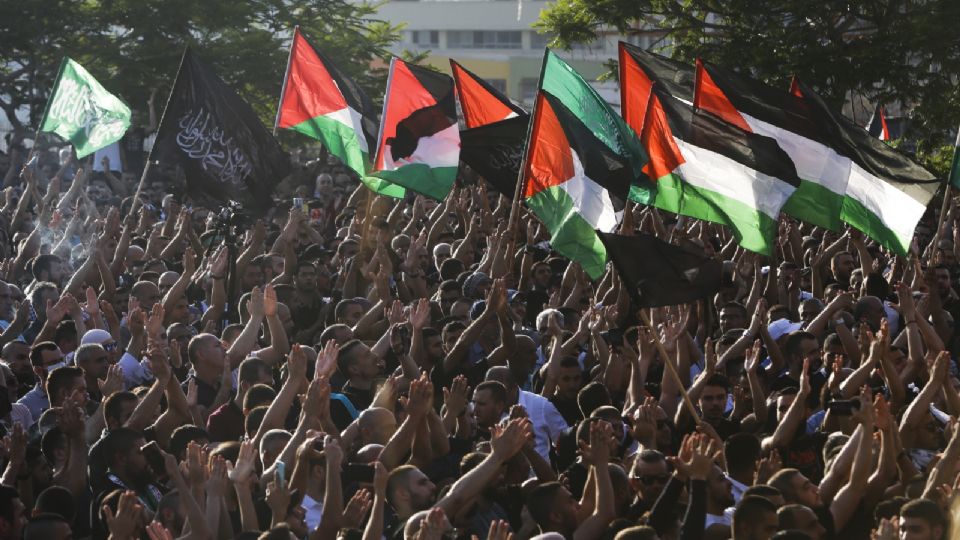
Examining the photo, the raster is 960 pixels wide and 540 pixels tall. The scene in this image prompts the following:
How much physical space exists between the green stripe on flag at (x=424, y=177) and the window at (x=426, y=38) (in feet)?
237

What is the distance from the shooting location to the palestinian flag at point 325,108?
43.1 feet

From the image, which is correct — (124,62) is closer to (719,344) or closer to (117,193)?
(117,193)

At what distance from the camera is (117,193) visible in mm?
20672

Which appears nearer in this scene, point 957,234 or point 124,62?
point 957,234

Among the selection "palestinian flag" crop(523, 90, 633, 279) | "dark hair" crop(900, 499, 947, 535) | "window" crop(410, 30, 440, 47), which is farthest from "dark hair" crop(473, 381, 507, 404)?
"window" crop(410, 30, 440, 47)

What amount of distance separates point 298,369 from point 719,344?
3579 mm

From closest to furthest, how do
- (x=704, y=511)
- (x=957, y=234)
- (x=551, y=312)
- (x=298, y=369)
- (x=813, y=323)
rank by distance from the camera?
(x=704, y=511), (x=298, y=369), (x=551, y=312), (x=813, y=323), (x=957, y=234)

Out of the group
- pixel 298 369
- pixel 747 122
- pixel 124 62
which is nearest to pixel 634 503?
pixel 298 369

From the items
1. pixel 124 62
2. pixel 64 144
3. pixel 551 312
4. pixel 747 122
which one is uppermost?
pixel 747 122

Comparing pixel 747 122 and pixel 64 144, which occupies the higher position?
pixel 747 122

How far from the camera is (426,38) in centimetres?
8388

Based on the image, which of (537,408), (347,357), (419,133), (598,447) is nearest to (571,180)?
(419,133)

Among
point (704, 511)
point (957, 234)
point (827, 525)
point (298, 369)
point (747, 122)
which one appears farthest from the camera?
point (957, 234)

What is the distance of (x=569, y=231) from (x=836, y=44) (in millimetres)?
13178
